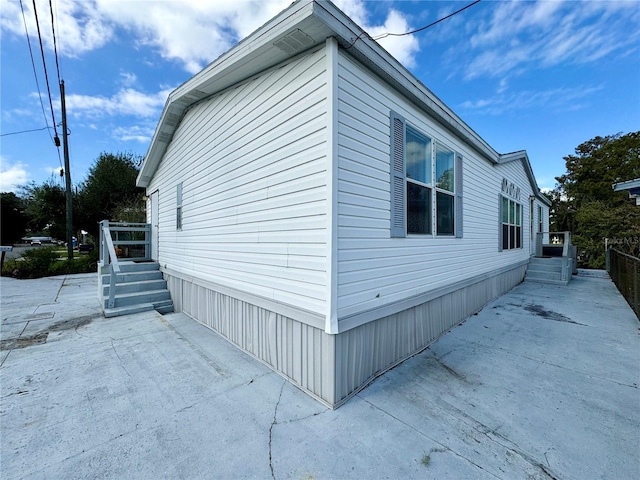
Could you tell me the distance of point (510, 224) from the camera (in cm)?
822

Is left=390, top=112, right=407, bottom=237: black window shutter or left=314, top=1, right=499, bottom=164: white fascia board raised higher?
left=314, top=1, right=499, bottom=164: white fascia board

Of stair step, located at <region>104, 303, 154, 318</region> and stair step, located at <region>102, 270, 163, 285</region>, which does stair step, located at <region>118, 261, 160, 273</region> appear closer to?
stair step, located at <region>102, 270, 163, 285</region>

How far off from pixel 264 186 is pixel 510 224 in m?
8.01

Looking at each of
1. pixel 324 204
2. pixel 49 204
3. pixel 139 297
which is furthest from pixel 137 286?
pixel 49 204

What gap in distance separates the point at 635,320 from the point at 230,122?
817cm

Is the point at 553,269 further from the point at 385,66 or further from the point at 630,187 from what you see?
the point at 385,66

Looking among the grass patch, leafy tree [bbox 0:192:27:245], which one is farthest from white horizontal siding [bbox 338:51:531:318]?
leafy tree [bbox 0:192:27:245]

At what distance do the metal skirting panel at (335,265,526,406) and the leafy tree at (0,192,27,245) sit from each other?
38955mm

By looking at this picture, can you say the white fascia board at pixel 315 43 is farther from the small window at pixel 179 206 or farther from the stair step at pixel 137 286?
the stair step at pixel 137 286

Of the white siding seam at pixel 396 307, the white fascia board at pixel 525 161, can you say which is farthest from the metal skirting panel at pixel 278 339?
the white fascia board at pixel 525 161

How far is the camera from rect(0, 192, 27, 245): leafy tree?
91.7ft

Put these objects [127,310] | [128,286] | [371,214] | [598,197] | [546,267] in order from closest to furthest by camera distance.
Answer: [371,214], [127,310], [128,286], [546,267], [598,197]

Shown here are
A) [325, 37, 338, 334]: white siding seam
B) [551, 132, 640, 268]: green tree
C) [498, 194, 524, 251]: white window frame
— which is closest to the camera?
[325, 37, 338, 334]: white siding seam

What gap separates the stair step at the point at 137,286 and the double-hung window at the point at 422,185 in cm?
594
